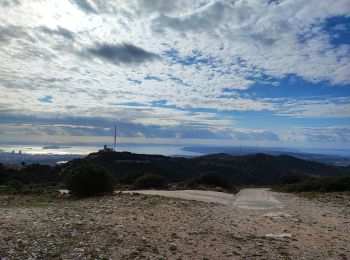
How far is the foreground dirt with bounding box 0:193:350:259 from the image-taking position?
9.81 m

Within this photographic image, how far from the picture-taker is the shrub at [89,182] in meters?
21.5

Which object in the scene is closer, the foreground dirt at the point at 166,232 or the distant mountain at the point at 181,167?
the foreground dirt at the point at 166,232

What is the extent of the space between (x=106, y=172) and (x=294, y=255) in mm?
14447

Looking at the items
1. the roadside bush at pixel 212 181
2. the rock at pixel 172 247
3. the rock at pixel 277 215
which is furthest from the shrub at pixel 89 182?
the rock at pixel 172 247

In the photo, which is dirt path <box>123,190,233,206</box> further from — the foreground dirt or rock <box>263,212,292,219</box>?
rock <box>263,212,292,219</box>

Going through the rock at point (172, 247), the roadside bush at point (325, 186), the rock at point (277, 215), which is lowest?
the rock at point (277, 215)

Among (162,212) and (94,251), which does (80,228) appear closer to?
(94,251)

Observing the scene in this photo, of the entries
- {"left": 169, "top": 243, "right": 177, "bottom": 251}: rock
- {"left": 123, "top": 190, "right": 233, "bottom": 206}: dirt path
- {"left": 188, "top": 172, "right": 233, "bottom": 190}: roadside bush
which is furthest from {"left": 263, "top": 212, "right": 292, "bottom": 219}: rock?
{"left": 188, "top": 172, "right": 233, "bottom": 190}: roadside bush

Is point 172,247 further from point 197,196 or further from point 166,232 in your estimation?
point 197,196

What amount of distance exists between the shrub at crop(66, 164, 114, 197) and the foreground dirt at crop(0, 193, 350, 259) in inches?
127

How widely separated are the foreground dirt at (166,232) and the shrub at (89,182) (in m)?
3.22

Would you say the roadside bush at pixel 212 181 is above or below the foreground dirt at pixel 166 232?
above

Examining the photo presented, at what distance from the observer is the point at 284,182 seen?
40.4 metres

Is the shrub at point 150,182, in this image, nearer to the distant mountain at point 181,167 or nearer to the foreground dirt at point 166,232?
the foreground dirt at point 166,232
